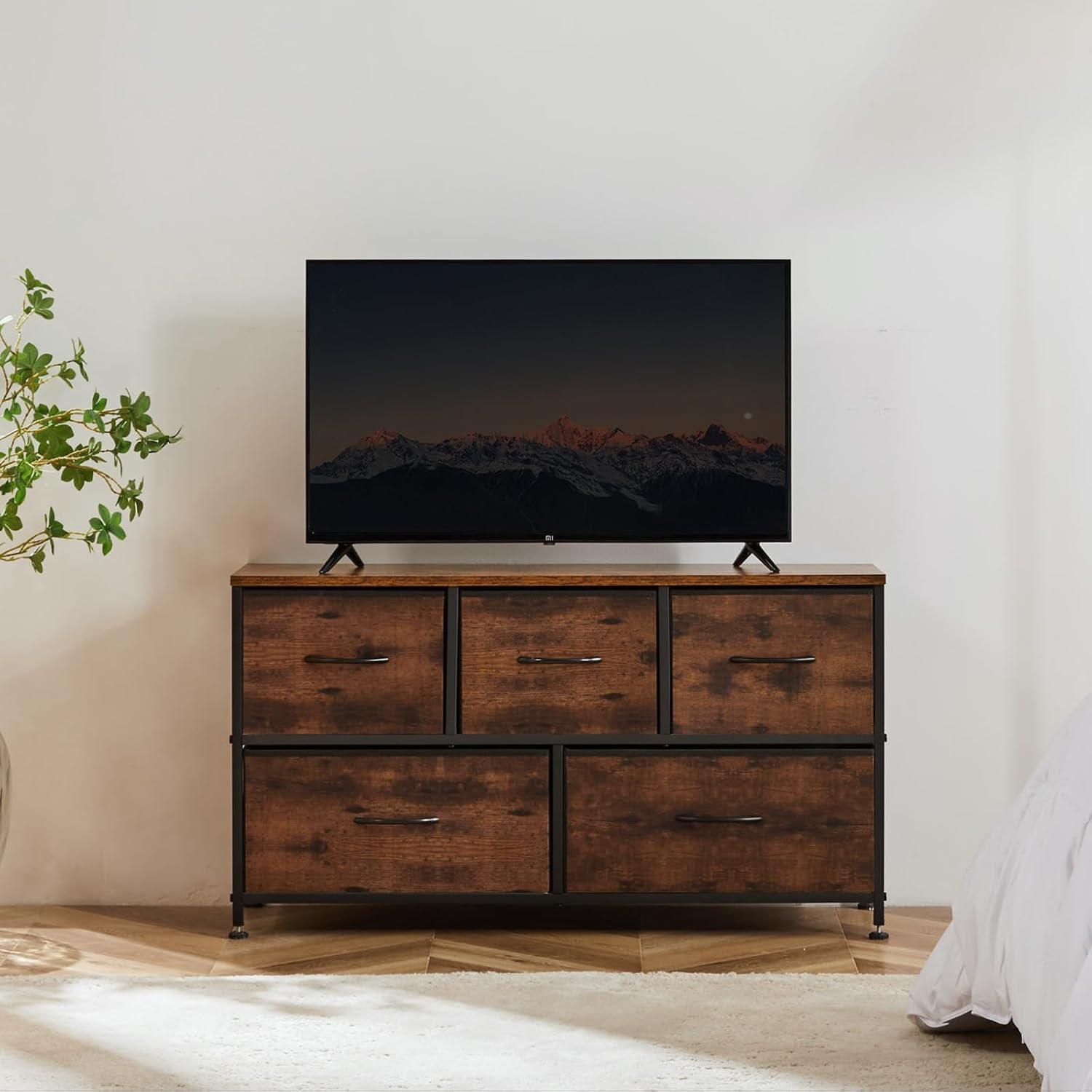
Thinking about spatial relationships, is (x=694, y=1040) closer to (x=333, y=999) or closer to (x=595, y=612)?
(x=333, y=999)

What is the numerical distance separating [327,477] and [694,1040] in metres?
1.45

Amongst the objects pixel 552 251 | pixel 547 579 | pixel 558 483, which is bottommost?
pixel 547 579

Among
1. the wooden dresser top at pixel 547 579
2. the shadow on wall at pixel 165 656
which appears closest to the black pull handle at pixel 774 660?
the wooden dresser top at pixel 547 579

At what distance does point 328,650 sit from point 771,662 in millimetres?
976

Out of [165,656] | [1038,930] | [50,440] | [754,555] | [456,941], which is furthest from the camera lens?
[165,656]

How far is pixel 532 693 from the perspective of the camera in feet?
9.59

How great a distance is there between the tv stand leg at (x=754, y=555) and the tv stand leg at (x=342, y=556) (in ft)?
2.91

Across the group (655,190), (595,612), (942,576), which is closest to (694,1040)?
(595,612)

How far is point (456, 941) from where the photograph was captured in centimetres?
297

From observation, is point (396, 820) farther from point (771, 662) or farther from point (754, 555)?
point (754, 555)

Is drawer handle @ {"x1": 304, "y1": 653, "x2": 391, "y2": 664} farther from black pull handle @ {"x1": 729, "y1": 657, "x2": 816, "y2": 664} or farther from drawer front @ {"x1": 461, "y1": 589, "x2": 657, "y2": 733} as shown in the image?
black pull handle @ {"x1": 729, "y1": 657, "x2": 816, "y2": 664}

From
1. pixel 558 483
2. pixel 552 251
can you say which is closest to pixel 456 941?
pixel 558 483

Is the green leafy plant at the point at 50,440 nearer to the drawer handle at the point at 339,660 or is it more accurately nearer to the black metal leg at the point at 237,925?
the drawer handle at the point at 339,660

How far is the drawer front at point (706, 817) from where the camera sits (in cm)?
292
